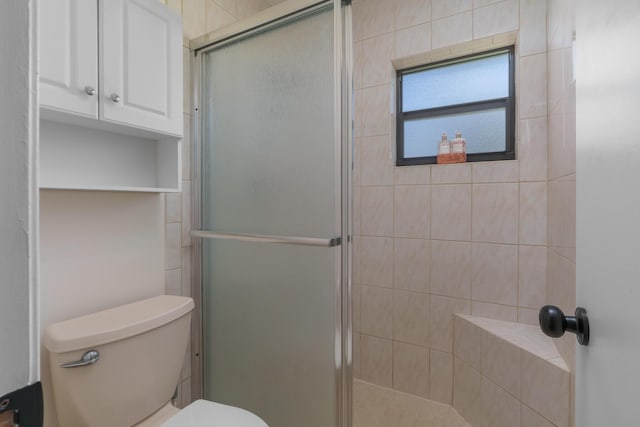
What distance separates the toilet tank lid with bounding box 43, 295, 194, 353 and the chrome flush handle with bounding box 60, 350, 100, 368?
0.02 meters

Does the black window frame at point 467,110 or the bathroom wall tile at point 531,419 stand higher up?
the black window frame at point 467,110

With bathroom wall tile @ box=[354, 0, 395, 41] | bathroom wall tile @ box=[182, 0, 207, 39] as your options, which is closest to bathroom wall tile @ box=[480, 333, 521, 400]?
bathroom wall tile @ box=[354, 0, 395, 41]

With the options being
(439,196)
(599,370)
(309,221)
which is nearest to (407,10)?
(439,196)

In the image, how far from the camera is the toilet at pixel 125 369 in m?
0.96

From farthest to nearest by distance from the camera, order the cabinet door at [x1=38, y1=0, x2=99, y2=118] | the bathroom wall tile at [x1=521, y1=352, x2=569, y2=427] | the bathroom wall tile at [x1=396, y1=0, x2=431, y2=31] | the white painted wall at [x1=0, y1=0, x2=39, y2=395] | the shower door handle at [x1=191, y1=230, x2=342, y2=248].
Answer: the bathroom wall tile at [x1=396, y1=0, x2=431, y2=31] → the bathroom wall tile at [x1=521, y1=352, x2=569, y2=427] → the shower door handle at [x1=191, y1=230, x2=342, y2=248] → the cabinet door at [x1=38, y1=0, x2=99, y2=118] → the white painted wall at [x1=0, y1=0, x2=39, y2=395]

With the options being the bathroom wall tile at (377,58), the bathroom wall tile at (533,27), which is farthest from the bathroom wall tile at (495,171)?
the bathroom wall tile at (377,58)

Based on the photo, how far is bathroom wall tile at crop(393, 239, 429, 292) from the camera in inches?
77.1

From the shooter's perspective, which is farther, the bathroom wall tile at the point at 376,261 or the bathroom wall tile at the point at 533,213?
the bathroom wall tile at the point at 376,261

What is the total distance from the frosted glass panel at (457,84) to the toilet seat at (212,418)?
76.3 inches

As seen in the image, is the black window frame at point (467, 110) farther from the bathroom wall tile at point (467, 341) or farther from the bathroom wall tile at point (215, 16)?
the bathroom wall tile at point (215, 16)

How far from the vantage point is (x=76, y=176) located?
113 centimetres

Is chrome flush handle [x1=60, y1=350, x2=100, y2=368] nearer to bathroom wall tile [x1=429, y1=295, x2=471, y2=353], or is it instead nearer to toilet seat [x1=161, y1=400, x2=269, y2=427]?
toilet seat [x1=161, y1=400, x2=269, y2=427]

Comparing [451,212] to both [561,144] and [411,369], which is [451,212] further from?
[411,369]

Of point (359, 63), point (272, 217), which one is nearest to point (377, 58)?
point (359, 63)
